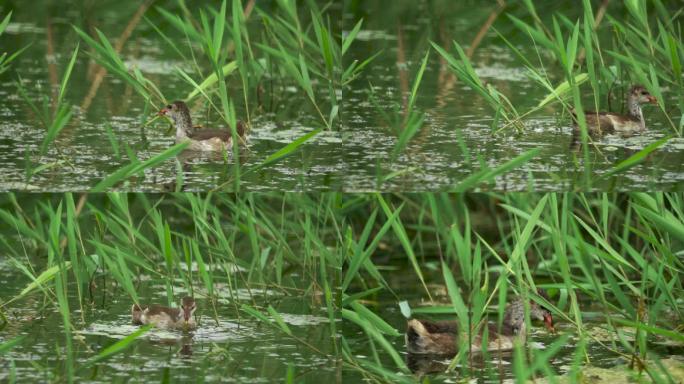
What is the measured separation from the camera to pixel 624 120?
6488mm

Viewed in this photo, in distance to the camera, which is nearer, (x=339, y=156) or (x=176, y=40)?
(x=339, y=156)

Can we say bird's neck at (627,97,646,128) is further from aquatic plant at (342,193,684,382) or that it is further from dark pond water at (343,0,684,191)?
aquatic plant at (342,193,684,382)

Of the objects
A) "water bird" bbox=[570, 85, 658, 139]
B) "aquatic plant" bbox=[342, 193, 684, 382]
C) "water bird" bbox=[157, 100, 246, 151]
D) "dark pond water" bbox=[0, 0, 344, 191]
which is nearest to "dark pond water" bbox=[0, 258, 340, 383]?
"aquatic plant" bbox=[342, 193, 684, 382]

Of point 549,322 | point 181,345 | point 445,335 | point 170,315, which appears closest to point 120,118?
point 170,315

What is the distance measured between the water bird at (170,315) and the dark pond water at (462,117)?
1071 millimetres

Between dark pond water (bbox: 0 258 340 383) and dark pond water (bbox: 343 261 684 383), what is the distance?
22 cm

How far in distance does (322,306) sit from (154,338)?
3.26 ft

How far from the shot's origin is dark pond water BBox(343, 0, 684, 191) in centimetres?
584

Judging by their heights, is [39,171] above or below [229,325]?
above

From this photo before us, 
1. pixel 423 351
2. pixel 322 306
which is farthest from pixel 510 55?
pixel 423 351

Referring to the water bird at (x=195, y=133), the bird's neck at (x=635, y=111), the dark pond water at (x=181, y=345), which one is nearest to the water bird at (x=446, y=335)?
the dark pond water at (x=181, y=345)

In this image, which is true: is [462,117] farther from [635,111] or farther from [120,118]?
[120,118]

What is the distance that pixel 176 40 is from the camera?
8984 millimetres

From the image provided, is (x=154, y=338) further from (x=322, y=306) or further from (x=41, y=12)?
(x=41, y=12)
